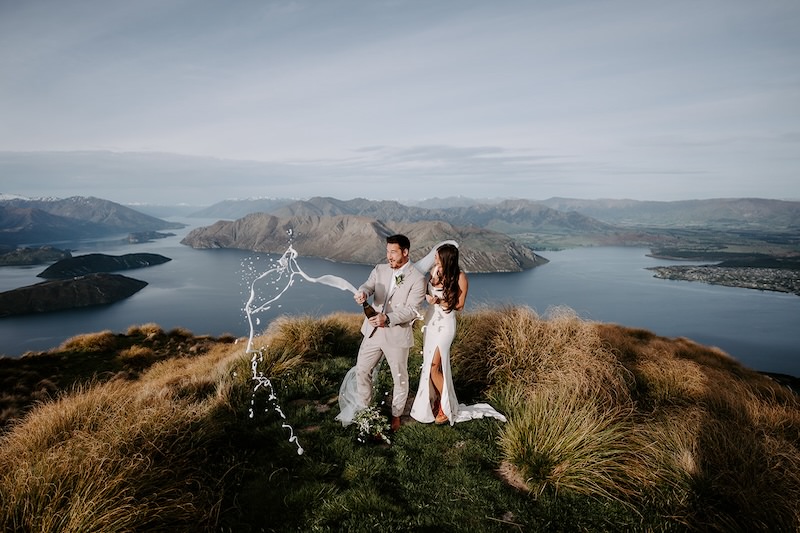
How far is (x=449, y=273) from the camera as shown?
20.3ft

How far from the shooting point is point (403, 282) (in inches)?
233

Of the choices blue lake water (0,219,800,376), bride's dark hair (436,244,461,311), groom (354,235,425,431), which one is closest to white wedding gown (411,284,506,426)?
bride's dark hair (436,244,461,311)

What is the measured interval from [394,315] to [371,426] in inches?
79.0

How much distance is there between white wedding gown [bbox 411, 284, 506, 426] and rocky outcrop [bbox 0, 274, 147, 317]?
600 ft

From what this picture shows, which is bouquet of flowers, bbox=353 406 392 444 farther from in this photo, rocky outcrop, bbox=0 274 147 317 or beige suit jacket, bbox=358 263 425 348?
rocky outcrop, bbox=0 274 147 317

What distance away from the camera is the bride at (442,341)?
6.26 m

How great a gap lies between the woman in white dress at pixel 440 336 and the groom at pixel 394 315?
19.7 inches

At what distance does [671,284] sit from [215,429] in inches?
8124

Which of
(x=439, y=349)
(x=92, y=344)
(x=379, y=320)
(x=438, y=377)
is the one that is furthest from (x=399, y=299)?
(x=92, y=344)

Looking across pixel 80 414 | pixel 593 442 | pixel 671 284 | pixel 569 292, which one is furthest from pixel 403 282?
pixel 671 284

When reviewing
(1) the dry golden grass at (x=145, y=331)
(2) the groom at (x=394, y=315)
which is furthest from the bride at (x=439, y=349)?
(1) the dry golden grass at (x=145, y=331)

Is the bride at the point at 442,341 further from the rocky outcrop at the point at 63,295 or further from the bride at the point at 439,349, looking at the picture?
the rocky outcrop at the point at 63,295

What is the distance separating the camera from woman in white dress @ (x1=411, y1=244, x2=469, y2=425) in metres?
6.26

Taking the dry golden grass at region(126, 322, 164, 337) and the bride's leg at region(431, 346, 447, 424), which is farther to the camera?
the dry golden grass at region(126, 322, 164, 337)
